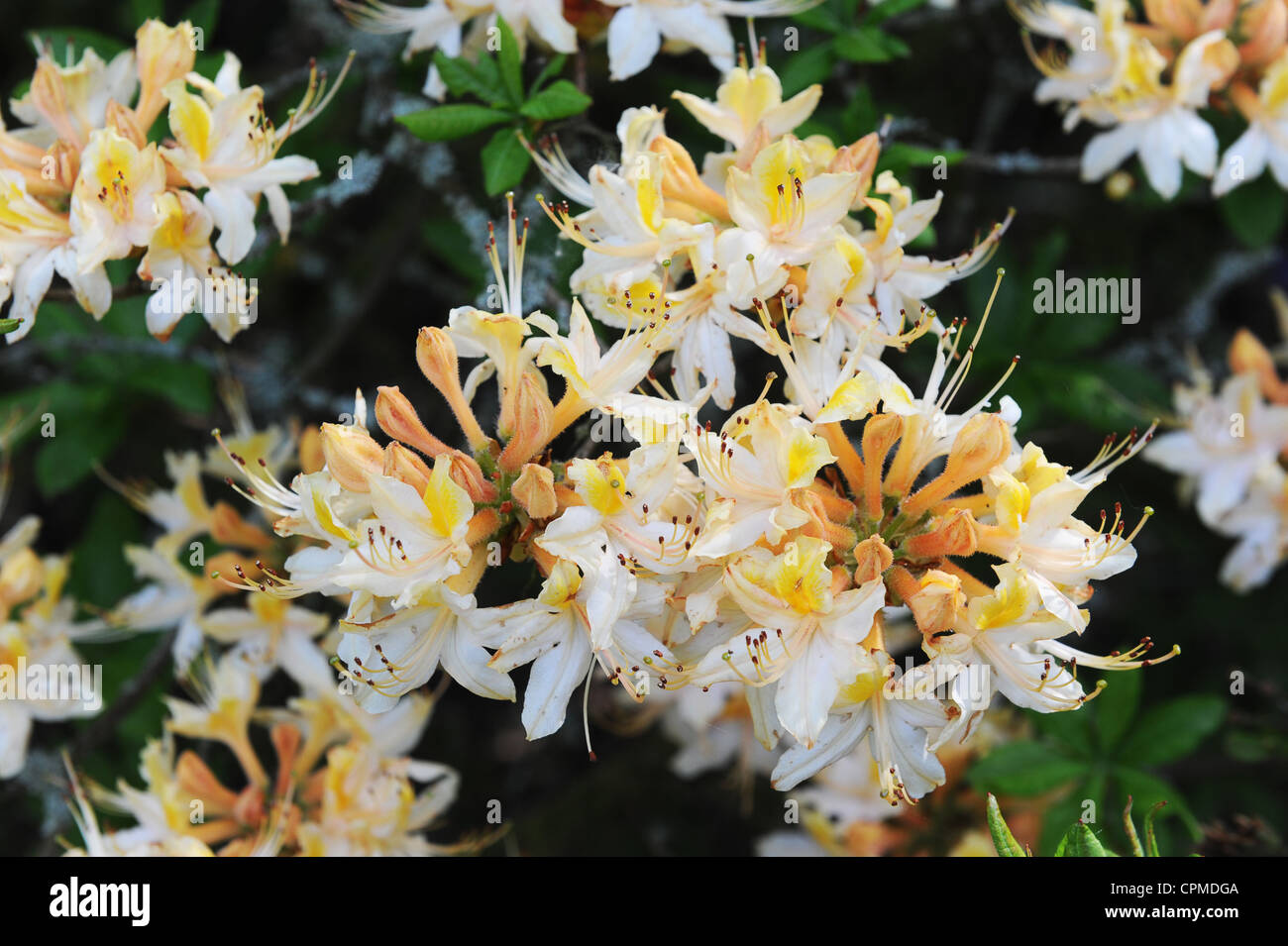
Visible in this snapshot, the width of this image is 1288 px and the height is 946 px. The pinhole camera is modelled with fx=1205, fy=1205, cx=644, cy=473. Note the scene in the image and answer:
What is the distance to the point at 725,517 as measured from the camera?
1297mm

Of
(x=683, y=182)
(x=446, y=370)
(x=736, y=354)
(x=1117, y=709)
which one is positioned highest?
(x=683, y=182)

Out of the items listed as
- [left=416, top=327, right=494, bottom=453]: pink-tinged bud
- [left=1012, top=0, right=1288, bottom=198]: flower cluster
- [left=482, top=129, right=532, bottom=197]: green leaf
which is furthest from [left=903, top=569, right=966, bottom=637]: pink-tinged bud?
[left=1012, top=0, right=1288, bottom=198]: flower cluster

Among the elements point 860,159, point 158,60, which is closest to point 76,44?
point 158,60

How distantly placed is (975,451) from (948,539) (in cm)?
11

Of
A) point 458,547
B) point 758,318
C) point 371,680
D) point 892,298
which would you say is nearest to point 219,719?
point 371,680

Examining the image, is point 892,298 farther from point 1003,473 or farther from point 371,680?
point 371,680

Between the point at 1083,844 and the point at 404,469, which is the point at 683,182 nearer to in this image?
the point at 404,469

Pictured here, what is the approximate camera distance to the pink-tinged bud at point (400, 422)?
1.44m

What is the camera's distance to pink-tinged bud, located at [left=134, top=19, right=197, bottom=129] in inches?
69.5

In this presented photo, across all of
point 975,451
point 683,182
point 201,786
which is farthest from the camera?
point 201,786

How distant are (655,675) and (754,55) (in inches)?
39.1

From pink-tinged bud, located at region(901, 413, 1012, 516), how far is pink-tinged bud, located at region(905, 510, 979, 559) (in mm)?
41

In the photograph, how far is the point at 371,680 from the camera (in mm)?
1408

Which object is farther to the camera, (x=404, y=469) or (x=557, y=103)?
(x=557, y=103)
